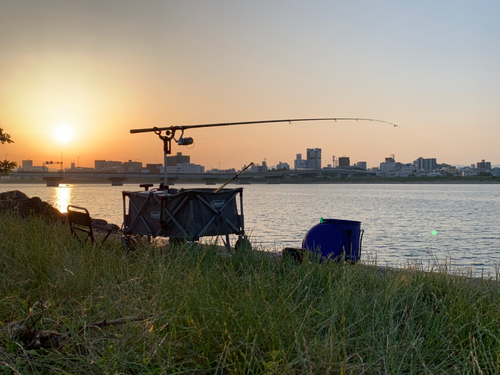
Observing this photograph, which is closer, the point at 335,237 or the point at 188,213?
the point at 335,237

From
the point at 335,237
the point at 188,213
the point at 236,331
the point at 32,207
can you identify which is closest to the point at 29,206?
the point at 32,207

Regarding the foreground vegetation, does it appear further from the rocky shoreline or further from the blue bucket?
the rocky shoreline

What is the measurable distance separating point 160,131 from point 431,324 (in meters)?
7.01

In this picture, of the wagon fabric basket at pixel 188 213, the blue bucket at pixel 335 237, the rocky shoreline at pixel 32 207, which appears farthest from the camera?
the rocky shoreline at pixel 32 207

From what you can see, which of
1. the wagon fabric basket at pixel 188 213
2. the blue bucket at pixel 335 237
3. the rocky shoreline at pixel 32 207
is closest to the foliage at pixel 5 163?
the rocky shoreline at pixel 32 207

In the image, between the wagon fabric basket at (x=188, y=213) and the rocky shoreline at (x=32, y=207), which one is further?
the rocky shoreline at (x=32, y=207)

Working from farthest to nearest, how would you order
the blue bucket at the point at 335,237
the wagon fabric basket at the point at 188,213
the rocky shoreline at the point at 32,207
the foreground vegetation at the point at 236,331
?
the rocky shoreline at the point at 32,207 < the wagon fabric basket at the point at 188,213 < the blue bucket at the point at 335,237 < the foreground vegetation at the point at 236,331

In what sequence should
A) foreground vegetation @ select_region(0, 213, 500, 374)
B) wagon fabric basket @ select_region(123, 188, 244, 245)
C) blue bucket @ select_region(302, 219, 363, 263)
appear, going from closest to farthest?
1. foreground vegetation @ select_region(0, 213, 500, 374)
2. blue bucket @ select_region(302, 219, 363, 263)
3. wagon fabric basket @ select_region(123, 188, 244, 245)

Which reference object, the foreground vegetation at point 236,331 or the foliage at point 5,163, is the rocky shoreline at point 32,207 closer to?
the foliage at point 5,163

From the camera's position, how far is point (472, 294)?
16.7ft

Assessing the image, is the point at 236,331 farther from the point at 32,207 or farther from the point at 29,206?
the point at 29,206

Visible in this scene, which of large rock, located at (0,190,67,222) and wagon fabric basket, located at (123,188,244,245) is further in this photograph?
large rock, located at (0,190,67,222)

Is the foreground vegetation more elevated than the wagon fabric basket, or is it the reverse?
the wagon fabric basket

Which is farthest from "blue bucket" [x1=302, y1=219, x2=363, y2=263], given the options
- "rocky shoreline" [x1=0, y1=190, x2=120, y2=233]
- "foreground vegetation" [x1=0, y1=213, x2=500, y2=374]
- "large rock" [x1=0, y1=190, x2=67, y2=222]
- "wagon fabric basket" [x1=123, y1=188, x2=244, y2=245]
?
"large rock" [x1=0, y1=190, x2=67, y2=222]
